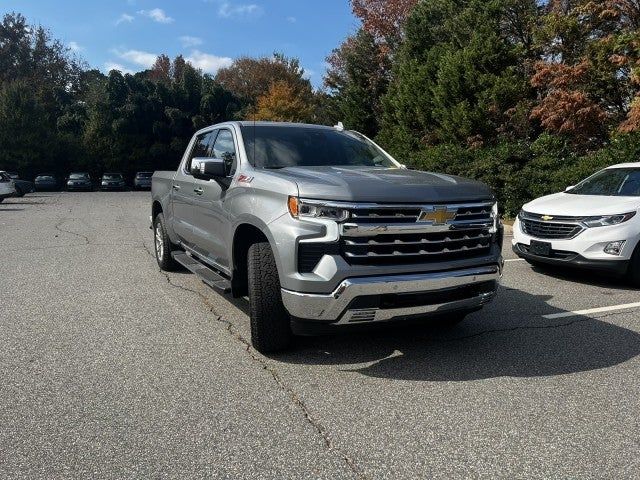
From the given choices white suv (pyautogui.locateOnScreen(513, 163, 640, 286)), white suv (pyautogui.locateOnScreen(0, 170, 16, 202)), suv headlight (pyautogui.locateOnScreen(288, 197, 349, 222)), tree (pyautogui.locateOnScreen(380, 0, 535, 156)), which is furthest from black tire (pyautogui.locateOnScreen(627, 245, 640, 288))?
white suv (pyautogui.locateOnScreen(0, 170, 16, 202))

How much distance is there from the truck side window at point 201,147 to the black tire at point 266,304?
245 cm

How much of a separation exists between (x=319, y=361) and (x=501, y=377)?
4.42 ft

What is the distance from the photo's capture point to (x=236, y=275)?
16.1 ft

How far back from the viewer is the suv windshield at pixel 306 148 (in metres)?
5.28

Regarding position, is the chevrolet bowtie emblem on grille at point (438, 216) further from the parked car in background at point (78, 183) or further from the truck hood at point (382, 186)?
the parked car in background at point (78, 183)

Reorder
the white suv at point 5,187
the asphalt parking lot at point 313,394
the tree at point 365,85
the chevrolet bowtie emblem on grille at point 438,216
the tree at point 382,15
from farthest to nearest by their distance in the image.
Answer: the tree at point 382,15
the tree at point 365,85
the white suv at point 5,187
the chevrolet bowtie emblem on grille at point 438,216
the asphalt parking lot at point 313,394

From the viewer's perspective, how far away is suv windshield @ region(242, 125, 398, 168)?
528 centimetres

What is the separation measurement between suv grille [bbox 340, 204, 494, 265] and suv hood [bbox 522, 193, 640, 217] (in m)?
3.36

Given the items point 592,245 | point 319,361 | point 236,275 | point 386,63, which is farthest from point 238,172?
point 386,63

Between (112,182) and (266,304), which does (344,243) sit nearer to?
(266,304)

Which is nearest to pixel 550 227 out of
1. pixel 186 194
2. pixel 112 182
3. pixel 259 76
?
pixel 186 194

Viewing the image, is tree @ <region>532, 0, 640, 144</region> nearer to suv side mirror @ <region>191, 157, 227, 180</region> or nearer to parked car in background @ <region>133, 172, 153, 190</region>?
suv side mirror @ <region>191, 157, 227, 180</region>

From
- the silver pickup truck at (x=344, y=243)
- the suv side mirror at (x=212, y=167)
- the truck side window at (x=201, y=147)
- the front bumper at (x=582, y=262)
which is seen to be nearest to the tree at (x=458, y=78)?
the front bumper at (x=582, y=262)

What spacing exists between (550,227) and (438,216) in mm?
3906
